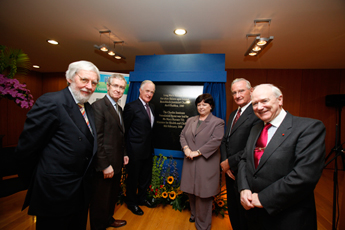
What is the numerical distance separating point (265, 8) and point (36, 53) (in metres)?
5.79

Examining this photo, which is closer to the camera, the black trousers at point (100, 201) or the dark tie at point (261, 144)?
the dark tie at point (261, 144)

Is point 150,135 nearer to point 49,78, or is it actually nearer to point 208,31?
point 208,31

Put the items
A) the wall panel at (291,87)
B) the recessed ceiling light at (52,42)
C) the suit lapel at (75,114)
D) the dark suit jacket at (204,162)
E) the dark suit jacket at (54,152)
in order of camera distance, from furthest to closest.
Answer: the wall panel at (291,87), the recessed ceiling light at (52,42), the dark suit jacket at (204,162), the suit lapel at (75,114), the dark suit jacket at (54,152)

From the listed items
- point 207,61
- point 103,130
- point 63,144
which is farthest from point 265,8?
A: point 63,144

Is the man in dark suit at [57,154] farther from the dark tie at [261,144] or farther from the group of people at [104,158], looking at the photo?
the dark tie at [261,144]

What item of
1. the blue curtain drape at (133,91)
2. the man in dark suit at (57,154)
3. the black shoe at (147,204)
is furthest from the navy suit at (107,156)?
the blue curtain drape at (133,91)

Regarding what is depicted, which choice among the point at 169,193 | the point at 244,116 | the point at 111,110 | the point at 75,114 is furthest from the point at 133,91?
the point at 244,116

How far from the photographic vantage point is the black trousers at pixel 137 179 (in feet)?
7.47

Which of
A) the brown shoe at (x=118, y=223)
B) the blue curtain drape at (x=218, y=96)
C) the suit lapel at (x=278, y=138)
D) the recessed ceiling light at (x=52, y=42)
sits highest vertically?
the recessed ceiling light at (x=52, y=42)

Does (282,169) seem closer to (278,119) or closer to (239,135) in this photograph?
(278,119)

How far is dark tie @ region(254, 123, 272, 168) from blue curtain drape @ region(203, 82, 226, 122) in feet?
4.91

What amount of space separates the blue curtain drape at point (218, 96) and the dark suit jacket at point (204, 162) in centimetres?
81

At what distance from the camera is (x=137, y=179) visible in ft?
7.62

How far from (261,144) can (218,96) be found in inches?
63.5
